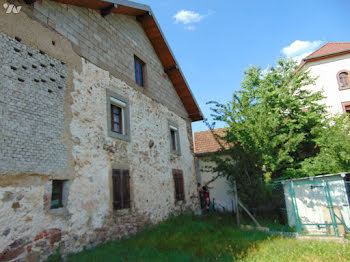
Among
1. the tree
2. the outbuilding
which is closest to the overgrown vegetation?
the tree

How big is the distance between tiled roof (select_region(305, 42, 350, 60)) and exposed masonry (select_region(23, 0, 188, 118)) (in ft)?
35.8

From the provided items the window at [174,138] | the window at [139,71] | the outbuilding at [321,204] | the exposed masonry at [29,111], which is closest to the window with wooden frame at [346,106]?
the outbuilding at [321,204]

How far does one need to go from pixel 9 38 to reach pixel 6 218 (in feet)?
11.3

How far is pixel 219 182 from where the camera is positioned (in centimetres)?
1386

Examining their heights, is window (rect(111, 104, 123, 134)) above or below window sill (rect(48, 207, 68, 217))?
above

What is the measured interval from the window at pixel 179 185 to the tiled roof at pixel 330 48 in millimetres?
12114

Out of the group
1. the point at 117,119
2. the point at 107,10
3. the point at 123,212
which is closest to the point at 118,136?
the point at 117,119

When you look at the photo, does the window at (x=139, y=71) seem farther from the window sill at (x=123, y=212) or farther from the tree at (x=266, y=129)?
the window sill at (x=123, y=212)

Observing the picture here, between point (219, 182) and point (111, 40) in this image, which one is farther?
point (219, 182)

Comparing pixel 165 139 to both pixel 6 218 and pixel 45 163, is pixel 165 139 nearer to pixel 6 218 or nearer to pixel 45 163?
pixel 45 163

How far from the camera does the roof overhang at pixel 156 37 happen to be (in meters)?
7.56

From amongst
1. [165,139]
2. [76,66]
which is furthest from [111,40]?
[165,139]

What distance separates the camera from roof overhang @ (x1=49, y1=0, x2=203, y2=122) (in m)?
7.56

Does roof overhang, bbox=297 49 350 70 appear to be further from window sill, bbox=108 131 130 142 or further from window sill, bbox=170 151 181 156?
window sill, bbox=108 131 130 142
